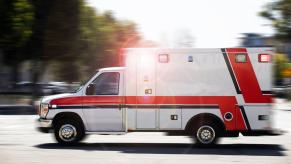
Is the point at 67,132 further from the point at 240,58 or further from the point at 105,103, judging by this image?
the point at 240,58

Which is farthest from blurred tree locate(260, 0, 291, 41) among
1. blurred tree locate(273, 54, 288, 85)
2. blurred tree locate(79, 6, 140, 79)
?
blurred tree locate(273, 54, 288, 85)

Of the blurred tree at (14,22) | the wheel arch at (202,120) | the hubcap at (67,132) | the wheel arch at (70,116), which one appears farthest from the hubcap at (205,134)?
the blurred tree at (14,22)

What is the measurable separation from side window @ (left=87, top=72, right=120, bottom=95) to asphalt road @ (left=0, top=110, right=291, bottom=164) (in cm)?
138

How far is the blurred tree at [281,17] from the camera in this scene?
45.1m

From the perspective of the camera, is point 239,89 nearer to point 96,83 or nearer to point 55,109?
point 96,83

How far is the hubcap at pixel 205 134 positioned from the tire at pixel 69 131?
9.41 ft

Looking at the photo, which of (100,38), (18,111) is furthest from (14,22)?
(100,38)

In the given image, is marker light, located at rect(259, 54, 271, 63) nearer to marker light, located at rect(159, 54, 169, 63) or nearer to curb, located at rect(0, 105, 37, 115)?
marker light, located at rect(159, 54, 169, 63)

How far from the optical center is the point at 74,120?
13625mm

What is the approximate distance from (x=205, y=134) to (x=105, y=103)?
2.52m

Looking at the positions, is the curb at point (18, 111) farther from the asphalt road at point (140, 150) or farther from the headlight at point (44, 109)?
the headlight at point (44, 109)

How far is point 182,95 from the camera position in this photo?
1308cm

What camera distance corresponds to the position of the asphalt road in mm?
11266

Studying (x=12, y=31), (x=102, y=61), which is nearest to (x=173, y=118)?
(x=12, y=31)
